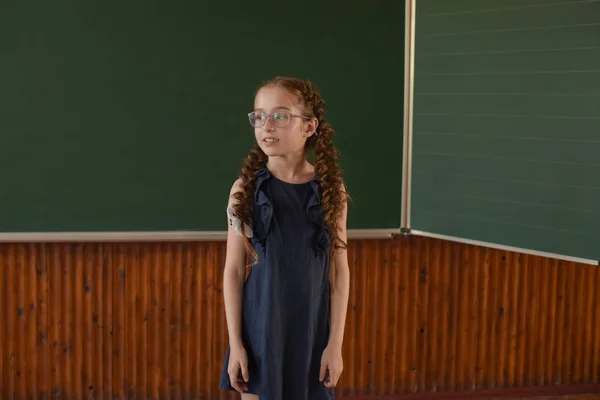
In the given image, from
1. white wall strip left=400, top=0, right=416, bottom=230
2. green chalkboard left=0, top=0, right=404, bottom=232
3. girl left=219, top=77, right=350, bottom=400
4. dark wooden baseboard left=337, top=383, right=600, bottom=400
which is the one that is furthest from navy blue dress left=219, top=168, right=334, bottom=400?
dark wooden baseboard left=337, top=383, right=600, bottom=400

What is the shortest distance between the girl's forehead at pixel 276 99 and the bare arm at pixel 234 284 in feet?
0.77

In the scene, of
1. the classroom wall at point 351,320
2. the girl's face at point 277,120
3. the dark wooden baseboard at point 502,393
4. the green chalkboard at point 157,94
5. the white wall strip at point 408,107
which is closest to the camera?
the girl's face at point 277,120

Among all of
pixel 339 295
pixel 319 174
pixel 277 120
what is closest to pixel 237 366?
pixel 339 295

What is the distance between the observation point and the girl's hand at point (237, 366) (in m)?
2.09

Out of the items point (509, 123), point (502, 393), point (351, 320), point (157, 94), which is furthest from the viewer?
point (502, 393)

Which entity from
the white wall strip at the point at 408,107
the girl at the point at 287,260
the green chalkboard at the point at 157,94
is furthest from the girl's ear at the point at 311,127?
the white wall strip at the point at 408,107

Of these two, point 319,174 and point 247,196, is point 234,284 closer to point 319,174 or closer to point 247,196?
point 247,196

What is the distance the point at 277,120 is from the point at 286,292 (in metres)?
0.46

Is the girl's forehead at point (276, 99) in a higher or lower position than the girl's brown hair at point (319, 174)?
higher

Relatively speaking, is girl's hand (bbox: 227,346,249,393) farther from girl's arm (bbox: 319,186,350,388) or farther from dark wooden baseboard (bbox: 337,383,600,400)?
dark wooden baseboard (bbox: 337,383,600,400)

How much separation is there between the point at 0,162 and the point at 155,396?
127cm

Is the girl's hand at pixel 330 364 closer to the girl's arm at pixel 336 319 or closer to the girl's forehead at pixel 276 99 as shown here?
the girl's arm at pixel 336 319

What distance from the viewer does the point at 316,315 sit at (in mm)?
2139

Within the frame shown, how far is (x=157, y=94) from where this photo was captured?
3.34m
